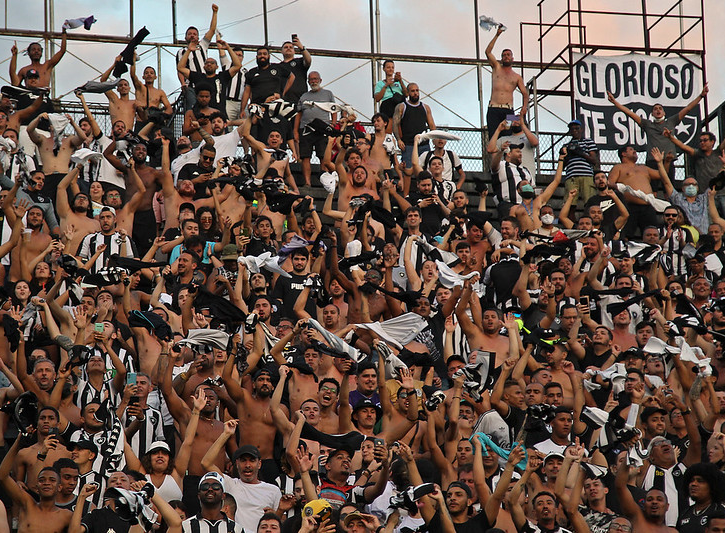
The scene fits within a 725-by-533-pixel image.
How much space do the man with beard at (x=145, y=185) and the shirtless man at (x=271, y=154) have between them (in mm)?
959

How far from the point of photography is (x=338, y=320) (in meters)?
14.5

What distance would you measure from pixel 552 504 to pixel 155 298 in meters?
4.73

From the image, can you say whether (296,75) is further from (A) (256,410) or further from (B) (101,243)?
(A) (256,410)

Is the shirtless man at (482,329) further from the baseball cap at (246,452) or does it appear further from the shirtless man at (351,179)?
the baseball cap at (246,452)

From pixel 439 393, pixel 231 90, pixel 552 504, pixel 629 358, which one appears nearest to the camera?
pixel 552 504

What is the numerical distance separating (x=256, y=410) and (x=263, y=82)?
6.97 m

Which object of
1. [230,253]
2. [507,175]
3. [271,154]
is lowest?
[230,253]

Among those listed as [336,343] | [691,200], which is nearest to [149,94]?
[336,343]

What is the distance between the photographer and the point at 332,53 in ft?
75.0

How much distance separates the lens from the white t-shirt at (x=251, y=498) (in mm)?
11797

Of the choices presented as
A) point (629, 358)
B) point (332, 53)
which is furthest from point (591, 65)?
point (629, 358)

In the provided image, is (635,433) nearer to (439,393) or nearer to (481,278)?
(439,393)

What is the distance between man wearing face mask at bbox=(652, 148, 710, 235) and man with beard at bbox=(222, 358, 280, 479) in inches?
287

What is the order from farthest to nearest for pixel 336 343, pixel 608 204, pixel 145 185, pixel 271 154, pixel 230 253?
pixel 608 204 → pixel 271 154 → pixel 145 185 → pixel 230 253 → pixel 336 343
